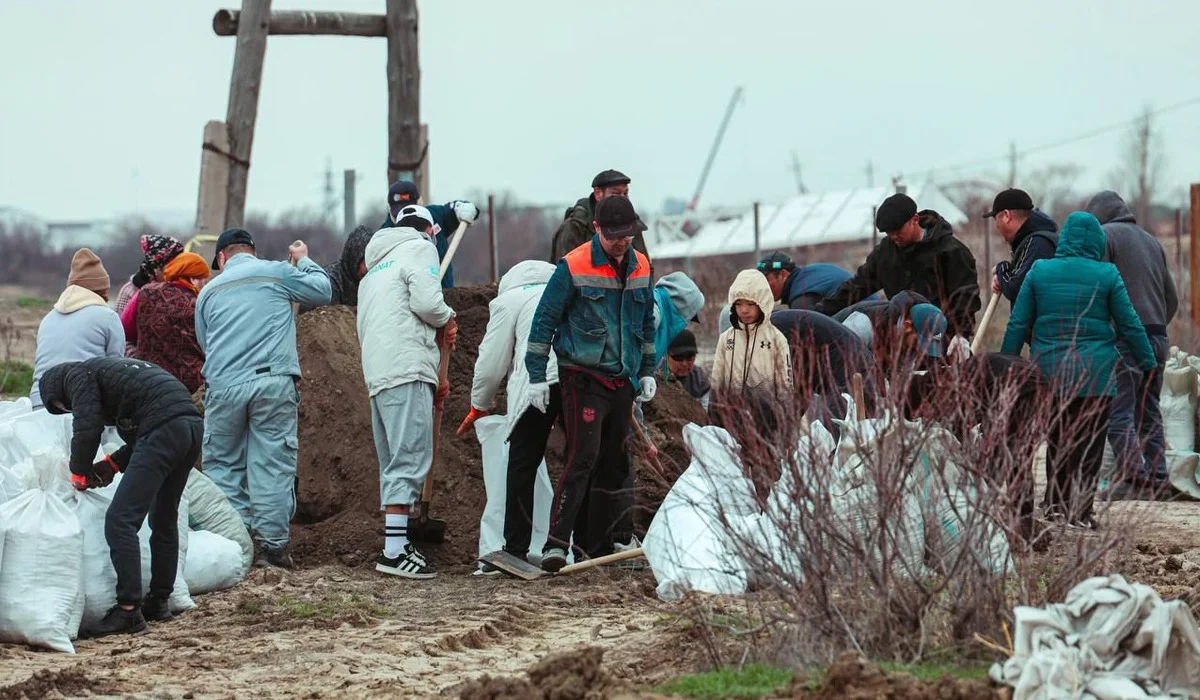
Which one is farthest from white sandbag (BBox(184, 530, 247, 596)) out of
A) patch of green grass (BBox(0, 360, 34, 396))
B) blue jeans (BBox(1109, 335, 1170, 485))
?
patch of green grass (BBox(0, 360, 34, 396))

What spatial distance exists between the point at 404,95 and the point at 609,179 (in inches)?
137

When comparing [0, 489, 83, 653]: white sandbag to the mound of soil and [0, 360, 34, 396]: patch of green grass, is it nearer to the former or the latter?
the mound of soil

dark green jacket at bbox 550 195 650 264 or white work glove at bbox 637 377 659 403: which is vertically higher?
dark green jacket at bbox 550 195 650 264

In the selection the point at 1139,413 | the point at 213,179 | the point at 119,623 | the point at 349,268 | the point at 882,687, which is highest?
the point at 213,179

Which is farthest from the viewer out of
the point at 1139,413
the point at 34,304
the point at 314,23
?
the point at 34,304

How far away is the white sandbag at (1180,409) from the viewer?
35.2 feet

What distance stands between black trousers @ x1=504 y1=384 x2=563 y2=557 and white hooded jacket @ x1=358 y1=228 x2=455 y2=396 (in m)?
0.61

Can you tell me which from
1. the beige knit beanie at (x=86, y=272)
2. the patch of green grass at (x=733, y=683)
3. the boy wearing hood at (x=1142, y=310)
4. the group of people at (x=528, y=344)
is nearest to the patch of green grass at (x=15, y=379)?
the group of people at (x=528, y=344)

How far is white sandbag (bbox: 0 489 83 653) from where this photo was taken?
6.57 m

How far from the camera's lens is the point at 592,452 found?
305 inches

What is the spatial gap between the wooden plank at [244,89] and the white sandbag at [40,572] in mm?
4674

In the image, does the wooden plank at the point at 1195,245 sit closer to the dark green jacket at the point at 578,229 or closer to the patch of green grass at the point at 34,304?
the dark green jacket at the point at 578,229

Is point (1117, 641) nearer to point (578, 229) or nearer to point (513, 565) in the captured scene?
point (513, 565)

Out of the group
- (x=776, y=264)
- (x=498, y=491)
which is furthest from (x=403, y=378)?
(x=776, y=264)
